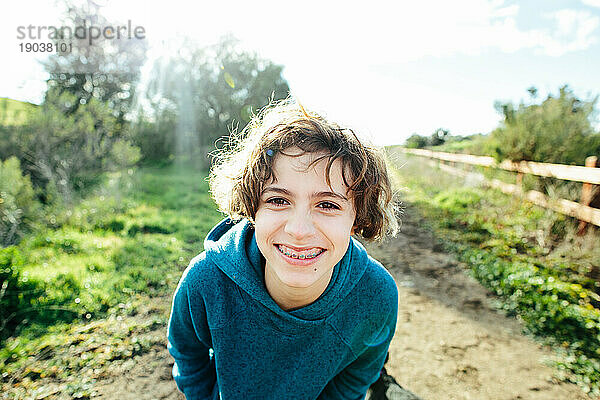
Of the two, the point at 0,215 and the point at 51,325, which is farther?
the point at 0,215

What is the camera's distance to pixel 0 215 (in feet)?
15.3

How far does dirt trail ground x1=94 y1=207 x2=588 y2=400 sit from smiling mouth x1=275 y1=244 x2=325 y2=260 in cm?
158

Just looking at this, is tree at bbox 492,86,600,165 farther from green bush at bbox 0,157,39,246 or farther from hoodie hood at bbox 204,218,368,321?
green bush at bbox 0,157,39,246

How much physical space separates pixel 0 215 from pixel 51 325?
2777mm

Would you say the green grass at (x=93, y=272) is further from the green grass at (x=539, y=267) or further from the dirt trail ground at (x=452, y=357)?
the green grass at (x=539, y=267)

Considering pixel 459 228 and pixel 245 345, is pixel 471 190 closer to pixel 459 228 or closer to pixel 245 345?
pixel 459 228

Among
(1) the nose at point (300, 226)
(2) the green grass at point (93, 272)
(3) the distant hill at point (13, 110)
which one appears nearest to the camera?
(1) the nose at point (300, 226)

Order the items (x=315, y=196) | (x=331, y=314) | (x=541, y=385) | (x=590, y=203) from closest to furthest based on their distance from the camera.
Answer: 1. (x=315, y=196)
2. (x=331, y=314)
3. (x=541, y=385)
4. (x=590, y=203)

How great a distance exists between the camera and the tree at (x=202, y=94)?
58.9 ft

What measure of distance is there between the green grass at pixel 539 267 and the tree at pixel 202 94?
45.4 feet

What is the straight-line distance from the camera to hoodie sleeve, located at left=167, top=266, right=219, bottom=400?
154 centimetres

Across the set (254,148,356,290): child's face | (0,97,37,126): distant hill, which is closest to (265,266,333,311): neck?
(254,148,356,290): child's face

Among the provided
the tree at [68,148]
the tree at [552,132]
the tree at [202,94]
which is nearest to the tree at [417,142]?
the tree at [202,94]

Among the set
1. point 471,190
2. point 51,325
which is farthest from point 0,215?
point 471,190
